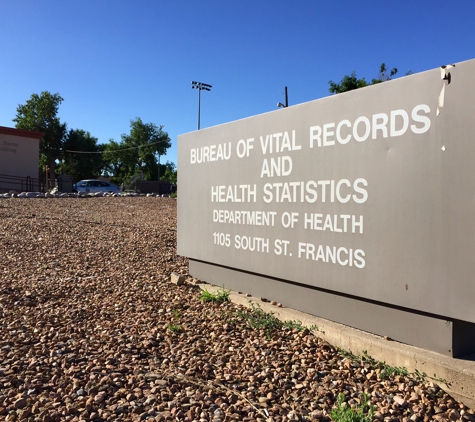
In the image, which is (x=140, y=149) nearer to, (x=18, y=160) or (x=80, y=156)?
(x=80, y=156)

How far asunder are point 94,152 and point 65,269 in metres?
53.2

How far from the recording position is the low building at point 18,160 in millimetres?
30266

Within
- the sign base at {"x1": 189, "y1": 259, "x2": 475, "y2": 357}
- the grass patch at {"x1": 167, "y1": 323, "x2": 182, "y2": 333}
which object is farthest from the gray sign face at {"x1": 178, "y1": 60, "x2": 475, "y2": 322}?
the grass patch at {"x1": 167, "y1": 323, "x2": 182, "y2": 333}

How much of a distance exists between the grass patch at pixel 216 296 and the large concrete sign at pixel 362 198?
21 centimetres

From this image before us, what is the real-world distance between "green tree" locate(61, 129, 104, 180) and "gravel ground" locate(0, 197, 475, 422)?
49.1 m

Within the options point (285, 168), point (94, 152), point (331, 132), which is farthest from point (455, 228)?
point (94, 152)

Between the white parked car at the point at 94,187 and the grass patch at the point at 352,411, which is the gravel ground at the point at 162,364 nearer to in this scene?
the grass patch at the point at 352,411

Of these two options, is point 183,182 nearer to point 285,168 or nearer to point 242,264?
point 242,264

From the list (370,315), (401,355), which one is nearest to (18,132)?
(370,315)

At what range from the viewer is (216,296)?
219 inches

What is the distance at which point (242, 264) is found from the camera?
544cm

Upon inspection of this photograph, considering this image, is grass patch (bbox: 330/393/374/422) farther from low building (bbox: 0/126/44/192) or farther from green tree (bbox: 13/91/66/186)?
green tree (bbox: 13/91/66/186)

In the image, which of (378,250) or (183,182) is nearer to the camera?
(378,250)

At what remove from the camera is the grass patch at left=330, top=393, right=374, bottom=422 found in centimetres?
296
